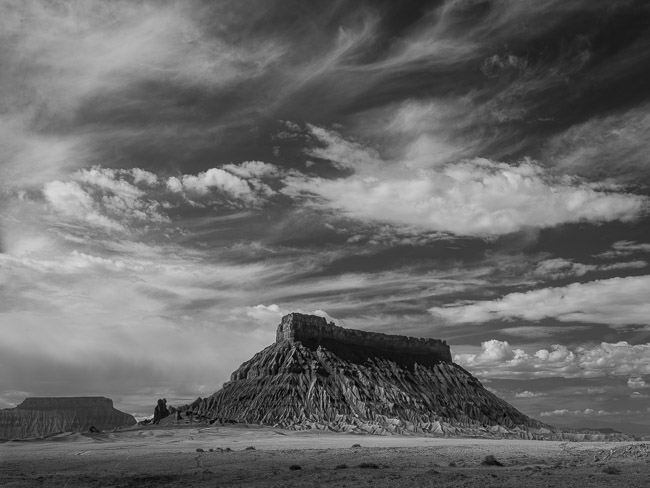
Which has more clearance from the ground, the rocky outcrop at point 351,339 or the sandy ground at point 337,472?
the rocky outcrop at point 351,339

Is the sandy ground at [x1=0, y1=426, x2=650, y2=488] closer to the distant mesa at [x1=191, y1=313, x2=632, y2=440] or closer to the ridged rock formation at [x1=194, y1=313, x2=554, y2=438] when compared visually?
the distant mesa at [x1=191, y1=313, x2=632, y2=440]

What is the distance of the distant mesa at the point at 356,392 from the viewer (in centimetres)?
12938

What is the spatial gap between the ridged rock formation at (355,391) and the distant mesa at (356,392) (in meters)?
0.23

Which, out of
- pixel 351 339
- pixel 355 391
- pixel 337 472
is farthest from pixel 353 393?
pixel 337 472

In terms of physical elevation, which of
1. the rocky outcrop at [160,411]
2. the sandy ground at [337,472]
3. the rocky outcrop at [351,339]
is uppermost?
the rocky outcrop at [351,339]

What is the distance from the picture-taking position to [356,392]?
139m

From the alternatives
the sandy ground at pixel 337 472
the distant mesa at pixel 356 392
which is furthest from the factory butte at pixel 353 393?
the sandy ground at pixel 337 472

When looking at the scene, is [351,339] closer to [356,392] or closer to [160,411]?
[356,392]

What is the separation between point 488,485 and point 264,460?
27075mm

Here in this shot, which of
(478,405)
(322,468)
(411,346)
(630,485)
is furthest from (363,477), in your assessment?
(411,346)

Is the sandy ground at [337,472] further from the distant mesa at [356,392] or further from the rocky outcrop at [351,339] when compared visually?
the rocky outcrop at [351,339]

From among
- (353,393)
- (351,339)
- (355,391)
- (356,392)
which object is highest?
(351,339)

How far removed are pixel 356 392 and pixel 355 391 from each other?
370 mm

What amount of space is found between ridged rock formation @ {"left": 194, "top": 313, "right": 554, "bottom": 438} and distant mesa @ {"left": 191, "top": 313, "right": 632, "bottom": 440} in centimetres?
23
